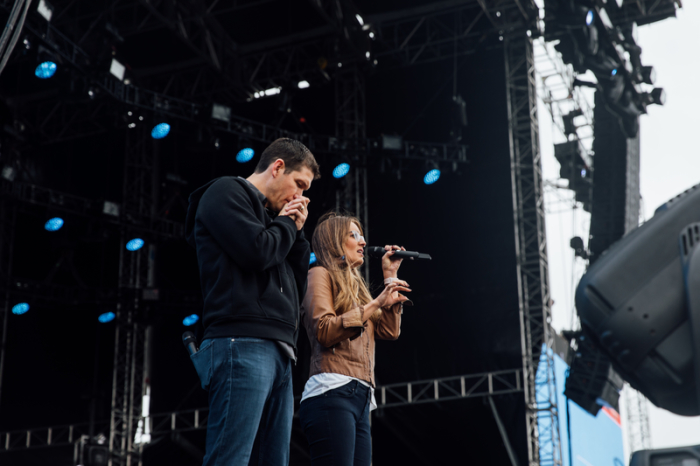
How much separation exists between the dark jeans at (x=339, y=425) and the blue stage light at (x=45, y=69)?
272 inches

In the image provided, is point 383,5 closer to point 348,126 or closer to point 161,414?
point 348,126

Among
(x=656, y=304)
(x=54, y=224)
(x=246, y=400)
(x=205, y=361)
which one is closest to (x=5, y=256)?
(x=54, y=224)

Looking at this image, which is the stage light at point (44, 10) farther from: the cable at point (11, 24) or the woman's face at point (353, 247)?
the woman's face at point (353, 247)

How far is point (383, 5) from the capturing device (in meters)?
10.7

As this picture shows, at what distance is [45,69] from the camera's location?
823 cm

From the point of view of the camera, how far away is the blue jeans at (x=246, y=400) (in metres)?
1.75

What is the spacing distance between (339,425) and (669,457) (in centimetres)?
124

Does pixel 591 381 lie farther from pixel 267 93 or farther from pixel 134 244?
pixel 267 93

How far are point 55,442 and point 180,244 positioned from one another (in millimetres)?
3327

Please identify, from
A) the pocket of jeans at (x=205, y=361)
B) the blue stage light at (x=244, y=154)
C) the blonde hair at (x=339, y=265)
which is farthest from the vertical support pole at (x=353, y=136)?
the pocket of jeans at (x=205, y=361)

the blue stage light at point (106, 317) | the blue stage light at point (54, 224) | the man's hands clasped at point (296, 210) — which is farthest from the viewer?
the blue stage light at point (106, 317)

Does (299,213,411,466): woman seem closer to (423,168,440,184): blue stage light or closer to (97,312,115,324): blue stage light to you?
(423,168,440,184): blue stage light

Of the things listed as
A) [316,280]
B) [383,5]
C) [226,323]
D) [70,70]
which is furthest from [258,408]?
[383,5]

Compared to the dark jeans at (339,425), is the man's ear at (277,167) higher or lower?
higher
